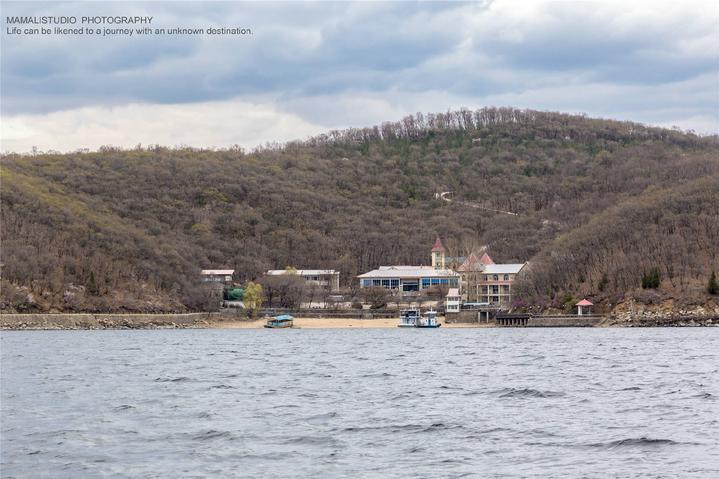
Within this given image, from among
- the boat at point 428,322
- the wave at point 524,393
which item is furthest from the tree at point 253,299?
the wave at point 524,393

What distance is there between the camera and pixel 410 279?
436 feet

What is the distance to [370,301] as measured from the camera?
412 feet

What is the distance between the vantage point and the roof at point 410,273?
5201 inches

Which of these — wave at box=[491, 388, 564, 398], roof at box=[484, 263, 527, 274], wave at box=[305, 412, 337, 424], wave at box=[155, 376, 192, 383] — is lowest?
wave at box=[305, 412, 337, 424]

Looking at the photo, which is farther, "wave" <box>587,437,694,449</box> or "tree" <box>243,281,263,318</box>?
"tree" <box>243,281,263,318</box>

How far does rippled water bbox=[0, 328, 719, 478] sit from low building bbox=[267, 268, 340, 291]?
275ft

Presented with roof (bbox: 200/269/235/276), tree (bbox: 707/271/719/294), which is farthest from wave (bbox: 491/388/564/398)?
roof (bbox: 200/269/235/276)

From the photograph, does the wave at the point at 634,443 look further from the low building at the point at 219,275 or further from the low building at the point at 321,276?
the low building at the point at 219,275

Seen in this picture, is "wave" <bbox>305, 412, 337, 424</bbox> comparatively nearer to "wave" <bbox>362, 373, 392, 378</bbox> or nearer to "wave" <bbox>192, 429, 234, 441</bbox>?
"wave" <bbox>192, 429, 234, 441</bbox>

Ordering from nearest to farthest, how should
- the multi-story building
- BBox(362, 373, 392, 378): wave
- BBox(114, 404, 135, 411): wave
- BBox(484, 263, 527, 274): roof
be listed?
BBox(114, 404, 135, 411): wave < BBox(362, 373, 392, 378): wave < the multi-story building < BBox(484, 263, 527, 274): roof

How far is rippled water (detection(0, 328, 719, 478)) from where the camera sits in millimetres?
22844

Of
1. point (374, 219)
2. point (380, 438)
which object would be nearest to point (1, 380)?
point (380, 438)

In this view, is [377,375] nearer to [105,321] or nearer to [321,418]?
[321,418]

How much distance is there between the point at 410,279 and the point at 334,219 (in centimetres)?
3778
